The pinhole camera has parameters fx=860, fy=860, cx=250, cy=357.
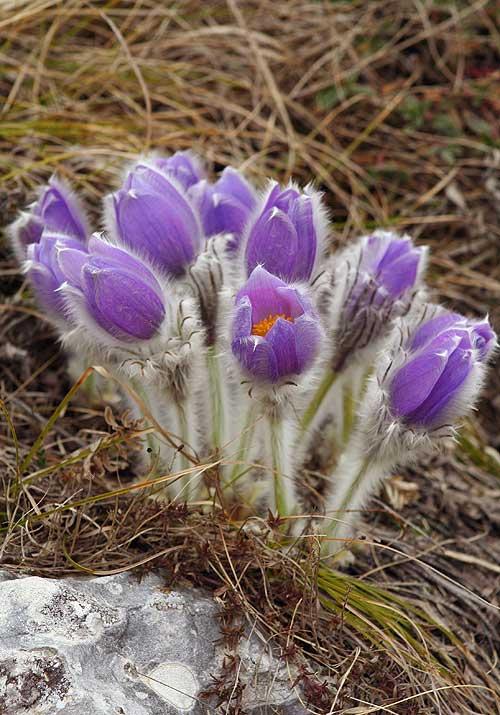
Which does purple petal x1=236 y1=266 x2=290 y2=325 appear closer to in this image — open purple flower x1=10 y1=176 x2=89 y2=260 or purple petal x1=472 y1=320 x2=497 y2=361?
purple petal x1=472 y1=320 x2=497 y2=361

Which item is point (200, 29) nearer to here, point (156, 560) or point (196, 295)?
point (196, 295)

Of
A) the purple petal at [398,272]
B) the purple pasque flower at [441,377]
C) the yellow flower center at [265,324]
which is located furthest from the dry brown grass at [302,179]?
the purple petal at [398,272]

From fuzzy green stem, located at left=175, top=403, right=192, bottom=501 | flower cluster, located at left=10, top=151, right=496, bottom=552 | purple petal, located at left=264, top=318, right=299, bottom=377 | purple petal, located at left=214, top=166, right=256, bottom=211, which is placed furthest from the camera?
purple petal, located at left=214, top=166, right=256, bottom=211

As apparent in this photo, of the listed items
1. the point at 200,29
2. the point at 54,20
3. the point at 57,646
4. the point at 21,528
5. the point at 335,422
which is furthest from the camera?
the point at 200,29

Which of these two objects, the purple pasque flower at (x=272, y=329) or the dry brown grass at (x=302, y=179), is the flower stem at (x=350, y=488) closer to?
the dry brown grass at (x=302, y=179)

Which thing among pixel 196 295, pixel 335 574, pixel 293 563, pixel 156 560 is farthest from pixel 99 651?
pixel 196 295

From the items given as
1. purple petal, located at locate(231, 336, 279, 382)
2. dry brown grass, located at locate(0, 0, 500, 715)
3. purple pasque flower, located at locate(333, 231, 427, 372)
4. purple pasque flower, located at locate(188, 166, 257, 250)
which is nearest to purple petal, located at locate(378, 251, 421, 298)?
purple pasque flower, located at locate(333, 231, 427, 372)

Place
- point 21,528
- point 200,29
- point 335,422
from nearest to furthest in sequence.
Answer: point 21,528 < point 335,422 < point 200,29

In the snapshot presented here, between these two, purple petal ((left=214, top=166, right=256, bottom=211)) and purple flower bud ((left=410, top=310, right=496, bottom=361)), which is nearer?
purple flower bud ((left=410, top=310, right=496, bottom=361))
